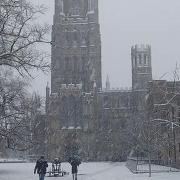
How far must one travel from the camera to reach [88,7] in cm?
8038

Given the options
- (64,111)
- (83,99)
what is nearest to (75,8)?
(83,99)

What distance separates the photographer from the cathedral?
2783 inches

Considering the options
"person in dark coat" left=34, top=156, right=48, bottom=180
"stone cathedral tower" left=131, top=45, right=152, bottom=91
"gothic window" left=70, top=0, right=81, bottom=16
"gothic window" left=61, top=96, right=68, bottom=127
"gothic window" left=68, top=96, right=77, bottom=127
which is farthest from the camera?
"stone cathedral tower" left=131, top=45, right=152, bottom=91

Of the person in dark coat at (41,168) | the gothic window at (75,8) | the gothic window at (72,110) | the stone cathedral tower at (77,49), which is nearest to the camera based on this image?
the person in dark coat at (41,168)

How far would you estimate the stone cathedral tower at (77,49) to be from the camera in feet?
250

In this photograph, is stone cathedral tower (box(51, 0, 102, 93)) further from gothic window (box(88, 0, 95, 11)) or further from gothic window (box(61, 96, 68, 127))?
gothic window (box(61, 96, 68, 127))

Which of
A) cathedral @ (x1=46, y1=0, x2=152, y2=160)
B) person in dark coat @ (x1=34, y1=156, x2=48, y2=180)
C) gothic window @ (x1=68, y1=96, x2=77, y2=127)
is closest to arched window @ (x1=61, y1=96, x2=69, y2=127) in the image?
cathedral @ (x1=46, y1=0, x2=152, y2=160)

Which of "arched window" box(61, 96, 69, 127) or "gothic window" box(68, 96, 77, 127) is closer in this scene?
"arched window" box(61, 96, 69, 127)

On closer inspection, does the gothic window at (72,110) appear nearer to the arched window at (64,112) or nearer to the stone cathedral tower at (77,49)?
the arched window at (64,112)

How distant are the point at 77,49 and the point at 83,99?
35.8 feet

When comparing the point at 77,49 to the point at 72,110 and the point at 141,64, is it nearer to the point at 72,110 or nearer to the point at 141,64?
the point at 72,110

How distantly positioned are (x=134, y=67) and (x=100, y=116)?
21134mm

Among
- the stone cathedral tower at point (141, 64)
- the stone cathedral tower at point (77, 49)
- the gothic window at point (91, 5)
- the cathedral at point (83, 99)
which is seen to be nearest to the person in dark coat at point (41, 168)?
the cathedral at point (83, 99)

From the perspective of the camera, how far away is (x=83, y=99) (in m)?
71.8
